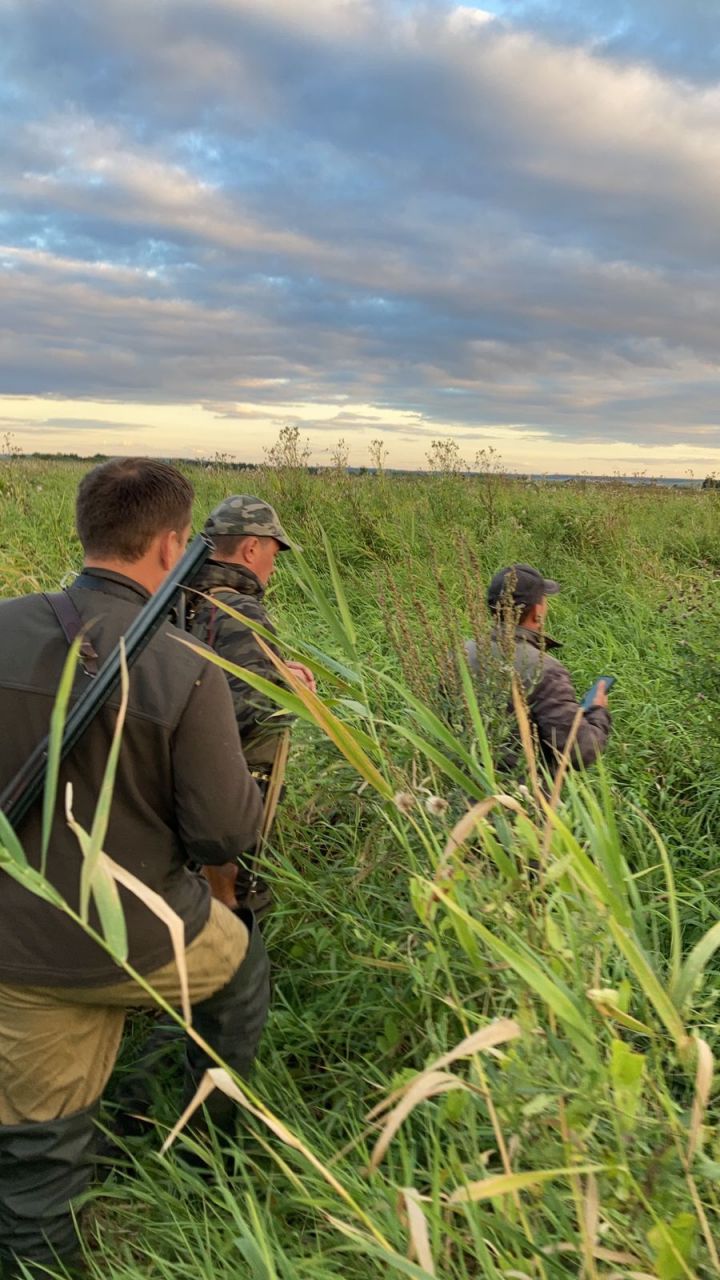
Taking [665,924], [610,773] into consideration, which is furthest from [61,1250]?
[610,773]

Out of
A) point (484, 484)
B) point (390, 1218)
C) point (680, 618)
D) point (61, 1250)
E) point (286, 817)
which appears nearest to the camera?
point (390, 1218)

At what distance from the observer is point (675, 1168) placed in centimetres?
153

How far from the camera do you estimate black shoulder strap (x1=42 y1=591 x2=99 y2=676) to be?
2186 mm

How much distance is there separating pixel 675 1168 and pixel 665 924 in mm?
1949

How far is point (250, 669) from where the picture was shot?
343 cm

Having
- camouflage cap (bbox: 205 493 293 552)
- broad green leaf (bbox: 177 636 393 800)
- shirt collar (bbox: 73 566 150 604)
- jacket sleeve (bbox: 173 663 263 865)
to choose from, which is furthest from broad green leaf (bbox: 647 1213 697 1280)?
camouflage cap (bbox: 205 493 293 552)

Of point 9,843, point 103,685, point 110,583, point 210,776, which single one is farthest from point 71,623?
point 9,843

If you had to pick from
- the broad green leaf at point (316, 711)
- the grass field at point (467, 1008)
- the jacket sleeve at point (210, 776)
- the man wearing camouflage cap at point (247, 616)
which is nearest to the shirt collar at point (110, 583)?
the jacket sleeve at point (210, 776)

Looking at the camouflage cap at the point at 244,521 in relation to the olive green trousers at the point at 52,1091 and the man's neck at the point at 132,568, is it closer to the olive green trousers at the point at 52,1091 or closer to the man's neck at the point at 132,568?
the man's neck at the point at 132,568

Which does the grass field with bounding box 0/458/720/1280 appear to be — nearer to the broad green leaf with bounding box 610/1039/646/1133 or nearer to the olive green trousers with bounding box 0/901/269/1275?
the broad green leaf with bounding box 610/1039/646/1133

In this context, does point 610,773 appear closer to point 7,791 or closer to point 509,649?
point 509,649

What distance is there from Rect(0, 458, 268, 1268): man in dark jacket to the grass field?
0.25 metres

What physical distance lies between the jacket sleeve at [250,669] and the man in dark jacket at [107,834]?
3.03ft

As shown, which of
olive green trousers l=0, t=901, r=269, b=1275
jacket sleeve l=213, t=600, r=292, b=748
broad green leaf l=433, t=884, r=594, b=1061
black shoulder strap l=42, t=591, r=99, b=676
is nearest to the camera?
broad green leaf l=433, t=884, r=594, b=1061
